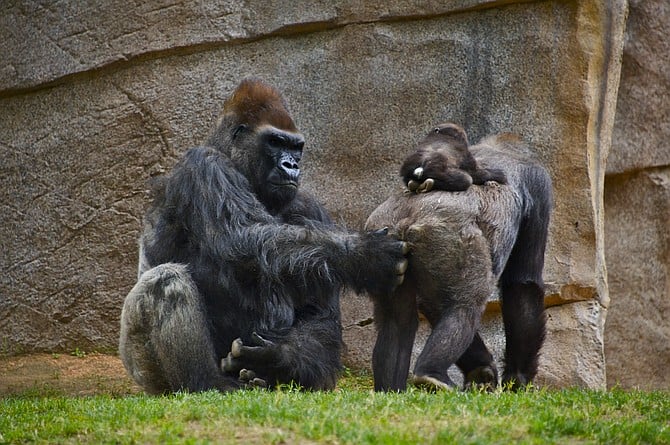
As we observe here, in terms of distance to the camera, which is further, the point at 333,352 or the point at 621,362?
the point at 621,362

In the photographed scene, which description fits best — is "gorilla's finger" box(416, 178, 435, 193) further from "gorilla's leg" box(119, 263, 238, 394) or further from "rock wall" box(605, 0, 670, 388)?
"rock wall" box(605, 0, 670, 388)

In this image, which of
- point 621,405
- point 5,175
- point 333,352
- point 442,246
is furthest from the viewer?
point 5,175

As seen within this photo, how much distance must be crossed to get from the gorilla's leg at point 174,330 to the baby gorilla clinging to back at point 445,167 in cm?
147

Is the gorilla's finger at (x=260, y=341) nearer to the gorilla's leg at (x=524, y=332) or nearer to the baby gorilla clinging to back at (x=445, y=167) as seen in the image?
the baby gorilla clinging to back at (x=445, y=167)

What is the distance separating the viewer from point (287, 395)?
545 cm

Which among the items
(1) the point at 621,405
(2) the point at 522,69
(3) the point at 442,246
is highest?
(2) the point at 522,69

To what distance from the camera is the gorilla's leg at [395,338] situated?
615 cm

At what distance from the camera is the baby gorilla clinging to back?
6.23 metres

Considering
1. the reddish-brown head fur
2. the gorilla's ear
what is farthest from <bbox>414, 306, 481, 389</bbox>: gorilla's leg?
the gorilla's ear

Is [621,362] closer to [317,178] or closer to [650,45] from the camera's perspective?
[650,45]

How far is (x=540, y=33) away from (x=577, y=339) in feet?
7.61

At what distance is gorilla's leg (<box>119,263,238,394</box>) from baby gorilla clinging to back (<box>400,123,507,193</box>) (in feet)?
4.82

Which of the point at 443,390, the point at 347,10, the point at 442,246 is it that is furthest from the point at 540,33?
the point at 443,390

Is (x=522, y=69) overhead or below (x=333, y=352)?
overhead
